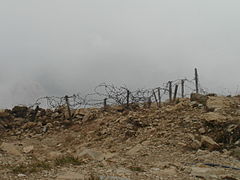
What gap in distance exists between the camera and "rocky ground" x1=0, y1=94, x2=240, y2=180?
4465mm

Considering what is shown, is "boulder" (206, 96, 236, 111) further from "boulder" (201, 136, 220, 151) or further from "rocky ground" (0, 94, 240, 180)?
"boulder" (201, 136, 220, 151)

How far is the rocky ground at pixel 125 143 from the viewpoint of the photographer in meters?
4.46

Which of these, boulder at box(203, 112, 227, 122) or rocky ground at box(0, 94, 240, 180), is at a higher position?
boulder at box(203, 112, 227, 122)

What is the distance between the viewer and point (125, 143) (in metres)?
7.69

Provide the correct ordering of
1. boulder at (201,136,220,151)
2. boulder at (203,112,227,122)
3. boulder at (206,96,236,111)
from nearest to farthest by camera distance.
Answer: boulder at (201,136,220,151) < boulder at (203,112,227,122) < boulder at (206,96,236,111)

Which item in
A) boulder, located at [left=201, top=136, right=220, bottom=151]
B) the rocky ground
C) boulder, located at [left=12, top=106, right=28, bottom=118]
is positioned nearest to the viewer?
the rocky ground

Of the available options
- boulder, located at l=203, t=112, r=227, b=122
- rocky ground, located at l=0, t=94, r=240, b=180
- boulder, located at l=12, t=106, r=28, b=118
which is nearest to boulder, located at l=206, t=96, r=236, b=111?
rocky ground, located at l=0, t=94, r=240, b=180

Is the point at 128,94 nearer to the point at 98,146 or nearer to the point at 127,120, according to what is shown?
the point at 127,120

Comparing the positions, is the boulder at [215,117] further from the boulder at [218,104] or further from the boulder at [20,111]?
the boulder at [20,111]

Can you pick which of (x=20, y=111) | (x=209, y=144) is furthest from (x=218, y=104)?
(x=20, y=111)

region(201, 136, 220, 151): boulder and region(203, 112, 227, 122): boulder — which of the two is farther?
region(203, 112, 227, 122): boulder

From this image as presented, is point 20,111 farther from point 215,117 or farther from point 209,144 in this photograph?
point 209,144

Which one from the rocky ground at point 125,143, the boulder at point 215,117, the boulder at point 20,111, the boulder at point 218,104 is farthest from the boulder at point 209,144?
the boulder at point 20,111

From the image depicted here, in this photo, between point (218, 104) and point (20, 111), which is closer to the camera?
point (218, 104)
